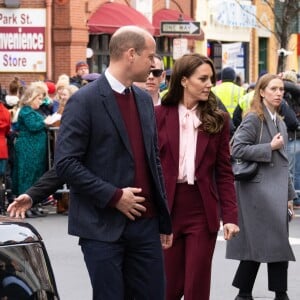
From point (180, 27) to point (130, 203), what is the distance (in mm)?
20334

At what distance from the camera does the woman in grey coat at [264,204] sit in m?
9.32

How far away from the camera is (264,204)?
30.7 feet

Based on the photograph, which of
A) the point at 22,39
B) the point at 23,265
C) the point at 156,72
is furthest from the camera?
the point at 22,39

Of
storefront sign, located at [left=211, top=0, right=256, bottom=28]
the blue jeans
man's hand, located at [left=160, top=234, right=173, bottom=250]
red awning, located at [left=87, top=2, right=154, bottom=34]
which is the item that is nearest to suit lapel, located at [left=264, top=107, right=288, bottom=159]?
man's hand, located at [left=160, top=234, right=173, bottom=250]

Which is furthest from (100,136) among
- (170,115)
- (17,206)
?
(170,115)

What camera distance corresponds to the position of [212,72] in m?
7.59

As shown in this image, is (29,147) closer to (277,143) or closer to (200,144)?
(277,143)

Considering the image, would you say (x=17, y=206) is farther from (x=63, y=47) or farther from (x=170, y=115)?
(x=63, y=47)

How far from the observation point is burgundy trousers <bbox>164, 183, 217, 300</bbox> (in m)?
7.41

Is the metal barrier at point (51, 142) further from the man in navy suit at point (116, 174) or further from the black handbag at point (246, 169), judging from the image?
the man in navy suit at point (116, 174)

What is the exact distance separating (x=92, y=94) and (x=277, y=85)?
3703 mm

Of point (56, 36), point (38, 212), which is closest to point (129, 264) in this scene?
point (38, 212)

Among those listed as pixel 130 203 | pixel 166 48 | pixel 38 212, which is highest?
pixel 166 48

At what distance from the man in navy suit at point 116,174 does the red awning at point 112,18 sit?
2571 cm
